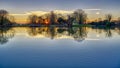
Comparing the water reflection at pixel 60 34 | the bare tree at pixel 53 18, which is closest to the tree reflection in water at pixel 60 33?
the water reflection at pixel 60 34

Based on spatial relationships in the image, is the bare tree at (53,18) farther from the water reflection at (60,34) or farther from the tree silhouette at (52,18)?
the water reflection at (60,34)

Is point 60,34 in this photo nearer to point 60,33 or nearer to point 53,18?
point 60,33

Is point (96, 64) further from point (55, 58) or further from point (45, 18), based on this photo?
point (45, 18)

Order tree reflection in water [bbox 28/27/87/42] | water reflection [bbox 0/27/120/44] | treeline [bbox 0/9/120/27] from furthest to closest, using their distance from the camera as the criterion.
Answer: treeline [bbox 0/9/120/27], tree reflection in water [bbox 28/27/87/42], water reflection [bbox 0/27/120/44]

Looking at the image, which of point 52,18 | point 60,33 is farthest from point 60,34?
point 52,18

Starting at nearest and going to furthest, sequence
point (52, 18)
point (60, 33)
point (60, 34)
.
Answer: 1. point (60, 34)
2. point (60, 33)
3. point (52, 18)

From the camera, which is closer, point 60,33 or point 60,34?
point 60,34

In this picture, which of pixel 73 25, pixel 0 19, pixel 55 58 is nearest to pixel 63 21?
pixel 73 25

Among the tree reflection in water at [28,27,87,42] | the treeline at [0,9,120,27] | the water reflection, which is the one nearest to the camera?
the water reflection

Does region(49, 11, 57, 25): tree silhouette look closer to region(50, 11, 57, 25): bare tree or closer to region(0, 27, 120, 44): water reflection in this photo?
region(50, 11, 57, 25): bare tree

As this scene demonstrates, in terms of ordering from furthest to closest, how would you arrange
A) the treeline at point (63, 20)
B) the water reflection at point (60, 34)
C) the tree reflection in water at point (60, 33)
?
the treeline at point (63, 20) → the tree reflection in water at point (60, 33) → the water reflection at point (60, 34)

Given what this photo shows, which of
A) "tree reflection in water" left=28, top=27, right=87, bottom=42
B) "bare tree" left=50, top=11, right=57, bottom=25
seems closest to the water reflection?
"tree reflection in water" left=28, top=27, right=87, bottom=42

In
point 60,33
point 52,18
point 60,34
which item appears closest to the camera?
point 60,34

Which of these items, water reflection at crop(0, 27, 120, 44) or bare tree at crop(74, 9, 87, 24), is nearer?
water reflection at crop(0, 27, 120, 44)
